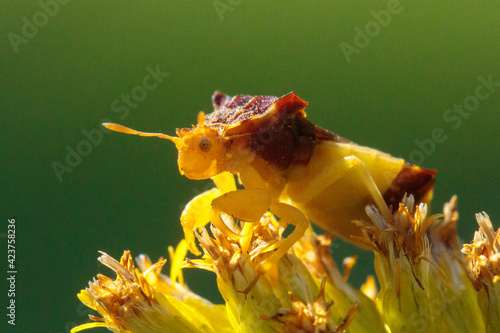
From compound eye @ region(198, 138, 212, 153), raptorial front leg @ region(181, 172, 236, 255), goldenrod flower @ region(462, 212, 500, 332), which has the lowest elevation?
goldenrod flower @ region(462, 212, 500, 332)

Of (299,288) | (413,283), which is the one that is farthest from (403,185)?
(299,288)

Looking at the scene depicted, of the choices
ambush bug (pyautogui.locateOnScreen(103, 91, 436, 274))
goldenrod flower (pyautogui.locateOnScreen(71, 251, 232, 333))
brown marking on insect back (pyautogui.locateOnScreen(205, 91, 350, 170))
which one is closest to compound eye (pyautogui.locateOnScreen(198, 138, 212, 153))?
ambush bug (pyautogui.locateOnScreen(103, 91, 436, 274))

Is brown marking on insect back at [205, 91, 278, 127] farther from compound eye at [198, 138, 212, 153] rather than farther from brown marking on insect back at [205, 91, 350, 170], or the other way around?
compound eye at [198, 138, 212, 153]

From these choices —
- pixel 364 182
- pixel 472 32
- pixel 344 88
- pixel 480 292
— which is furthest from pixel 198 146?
pixel 472 32

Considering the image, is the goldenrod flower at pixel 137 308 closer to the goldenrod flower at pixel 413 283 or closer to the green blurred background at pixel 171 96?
the goldenrod flower at pixel 413 283

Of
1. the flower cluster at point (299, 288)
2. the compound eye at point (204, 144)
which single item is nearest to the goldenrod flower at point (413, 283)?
the flower cluster at point (299, 288)

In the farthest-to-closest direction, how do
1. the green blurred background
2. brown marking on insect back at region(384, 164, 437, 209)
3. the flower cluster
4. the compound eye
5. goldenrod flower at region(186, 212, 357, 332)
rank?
the green blurred background
brown marking on insect back at region(384, 164, 437, 209)
the compound eye
the flower cluster
goldenrod flower at region(186, 212, 357, 332)

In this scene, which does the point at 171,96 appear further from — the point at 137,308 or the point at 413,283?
the point at 413,283
